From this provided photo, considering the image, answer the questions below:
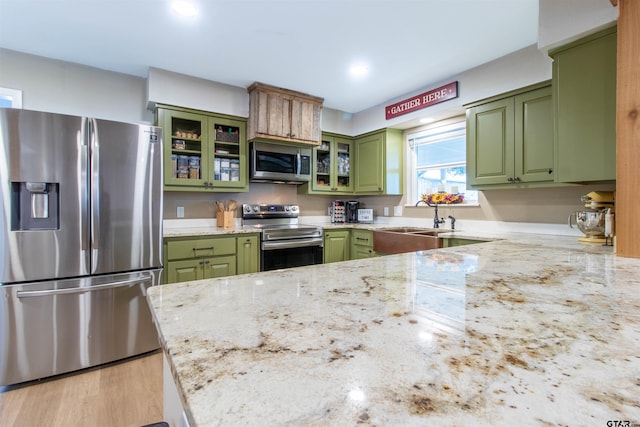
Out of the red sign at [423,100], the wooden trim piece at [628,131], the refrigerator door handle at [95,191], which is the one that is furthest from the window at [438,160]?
the refrigerator door handle at [95,191]

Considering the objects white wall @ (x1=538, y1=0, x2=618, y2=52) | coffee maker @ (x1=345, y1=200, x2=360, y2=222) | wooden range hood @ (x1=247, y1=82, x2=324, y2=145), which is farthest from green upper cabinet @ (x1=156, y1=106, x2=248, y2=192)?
white wall @ (x1=538, y1=0, x2=618, y2=52)

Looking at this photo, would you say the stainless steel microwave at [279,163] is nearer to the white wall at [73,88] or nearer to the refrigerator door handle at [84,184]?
the white wall at [73,88]

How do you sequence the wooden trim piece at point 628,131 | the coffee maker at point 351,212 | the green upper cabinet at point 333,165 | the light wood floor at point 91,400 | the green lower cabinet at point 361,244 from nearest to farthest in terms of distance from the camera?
the wooden trim piece at point 628,131, the light wood floor at point 91,400, the green lower cabinet at point 361,244, the green upper cabinet at point 333,165, the coffee maker at point 351,212

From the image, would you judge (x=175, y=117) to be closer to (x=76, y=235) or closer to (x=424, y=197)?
(x=76, y=235)

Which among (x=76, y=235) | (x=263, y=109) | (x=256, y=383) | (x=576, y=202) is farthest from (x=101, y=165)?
(x=576, y=202)

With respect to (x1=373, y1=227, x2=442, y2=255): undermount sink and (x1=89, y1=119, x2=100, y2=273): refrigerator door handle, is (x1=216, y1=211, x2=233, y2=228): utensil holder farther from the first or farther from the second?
(x1=373, y1=227, x2=442, y2=255): undermount sink

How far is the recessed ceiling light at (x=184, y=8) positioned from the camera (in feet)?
6.24

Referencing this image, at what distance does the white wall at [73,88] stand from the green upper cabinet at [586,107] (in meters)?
3.50

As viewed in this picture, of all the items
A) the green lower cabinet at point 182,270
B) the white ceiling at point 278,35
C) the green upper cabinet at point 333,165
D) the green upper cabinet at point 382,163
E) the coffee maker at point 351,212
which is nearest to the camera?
the white ceiling at point 278,35

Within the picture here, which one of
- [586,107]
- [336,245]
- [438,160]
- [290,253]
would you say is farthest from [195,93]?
[586,107]

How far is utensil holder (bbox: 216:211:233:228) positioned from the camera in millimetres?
3252

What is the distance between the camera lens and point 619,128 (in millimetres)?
1370

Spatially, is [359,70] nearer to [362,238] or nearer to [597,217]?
[362,238]

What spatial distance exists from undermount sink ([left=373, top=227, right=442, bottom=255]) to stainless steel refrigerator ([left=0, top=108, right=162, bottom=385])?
2.10m
